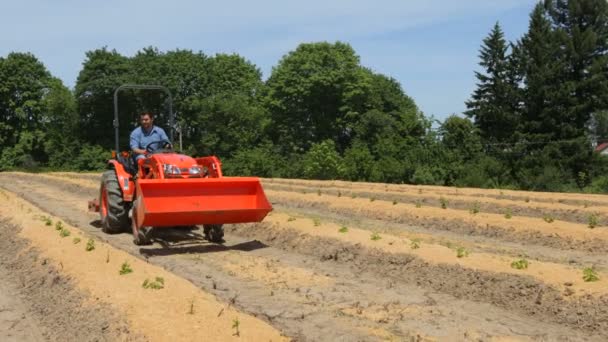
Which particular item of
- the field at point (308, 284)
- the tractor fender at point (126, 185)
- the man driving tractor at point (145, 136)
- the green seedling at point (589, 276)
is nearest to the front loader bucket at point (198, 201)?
the field at point (308, 284)

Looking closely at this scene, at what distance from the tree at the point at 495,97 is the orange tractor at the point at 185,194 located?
107ft

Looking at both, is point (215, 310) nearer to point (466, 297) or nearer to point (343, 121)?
point (466, 297)

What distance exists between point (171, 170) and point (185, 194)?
78 centimetres

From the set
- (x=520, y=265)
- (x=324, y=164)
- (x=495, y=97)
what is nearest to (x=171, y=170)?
(x=520, y=265)

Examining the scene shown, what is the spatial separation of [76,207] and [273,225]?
7959mm

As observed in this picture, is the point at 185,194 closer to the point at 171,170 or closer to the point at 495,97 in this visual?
the point at 171,170

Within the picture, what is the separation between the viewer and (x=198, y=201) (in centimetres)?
905

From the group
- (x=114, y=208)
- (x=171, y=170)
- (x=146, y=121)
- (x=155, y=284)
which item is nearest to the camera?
(x=155, y=284)

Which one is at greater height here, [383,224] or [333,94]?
[333,94]

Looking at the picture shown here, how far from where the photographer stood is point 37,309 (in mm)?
6645

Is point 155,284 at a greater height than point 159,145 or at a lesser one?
lesser

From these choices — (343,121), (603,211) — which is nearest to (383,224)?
(603,211)

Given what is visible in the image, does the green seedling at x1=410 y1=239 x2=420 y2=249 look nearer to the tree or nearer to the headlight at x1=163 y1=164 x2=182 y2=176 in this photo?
the headlight at x1=163 y1=164 x2=182 y2=176

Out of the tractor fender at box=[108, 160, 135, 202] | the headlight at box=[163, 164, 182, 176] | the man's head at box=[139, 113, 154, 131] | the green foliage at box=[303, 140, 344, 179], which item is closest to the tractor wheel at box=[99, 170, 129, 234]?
the tractor fender at box=[108, 160, 135, 202]
